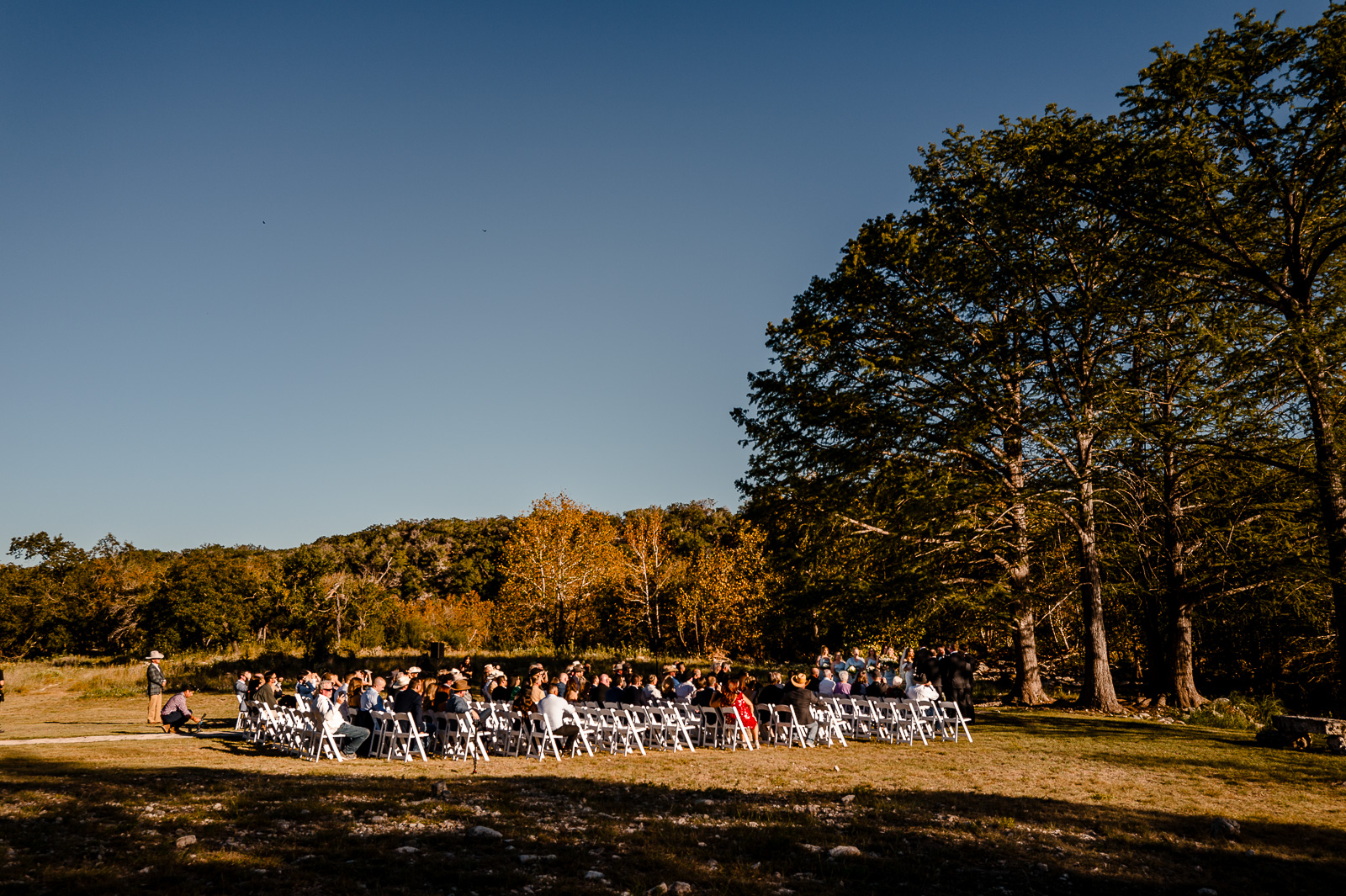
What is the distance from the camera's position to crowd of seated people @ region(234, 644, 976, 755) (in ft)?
43.5

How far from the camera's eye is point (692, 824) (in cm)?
714

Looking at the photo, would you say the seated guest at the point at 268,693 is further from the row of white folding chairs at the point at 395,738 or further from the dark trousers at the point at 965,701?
the dark trousers at the point at 965,701

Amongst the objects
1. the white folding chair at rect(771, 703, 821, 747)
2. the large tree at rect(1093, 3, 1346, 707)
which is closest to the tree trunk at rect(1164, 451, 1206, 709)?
the large tree at rect(1093, 3, 1346, 707)

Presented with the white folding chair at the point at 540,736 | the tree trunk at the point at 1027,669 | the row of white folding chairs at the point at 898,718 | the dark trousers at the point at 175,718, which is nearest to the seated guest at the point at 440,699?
the white folding chair at the point at 540,736

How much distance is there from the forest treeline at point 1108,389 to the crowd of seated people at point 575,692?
6.96 ft

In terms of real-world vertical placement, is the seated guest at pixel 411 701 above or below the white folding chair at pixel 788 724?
above

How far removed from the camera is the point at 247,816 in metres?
7.01

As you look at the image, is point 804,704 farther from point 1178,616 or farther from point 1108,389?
point 1178,616

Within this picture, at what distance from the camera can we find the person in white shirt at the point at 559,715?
1294 cm

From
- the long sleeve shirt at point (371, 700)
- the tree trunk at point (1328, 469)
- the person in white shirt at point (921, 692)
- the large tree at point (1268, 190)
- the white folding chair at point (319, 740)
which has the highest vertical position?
the large tree at point (1268, 190)

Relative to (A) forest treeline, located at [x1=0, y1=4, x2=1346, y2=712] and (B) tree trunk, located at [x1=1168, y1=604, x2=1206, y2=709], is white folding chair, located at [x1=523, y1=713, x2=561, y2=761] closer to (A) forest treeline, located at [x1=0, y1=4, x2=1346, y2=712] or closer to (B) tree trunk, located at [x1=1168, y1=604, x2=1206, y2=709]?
(A) forest treeline, located at [x1=0, y1=4, x2=1346, y2=712]

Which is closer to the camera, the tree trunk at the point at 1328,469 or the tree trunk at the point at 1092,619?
the tree trunk at the point at 1328,469

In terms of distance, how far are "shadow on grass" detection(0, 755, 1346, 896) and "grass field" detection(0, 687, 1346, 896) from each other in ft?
0.09

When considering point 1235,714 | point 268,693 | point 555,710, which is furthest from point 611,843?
point 1235,714
